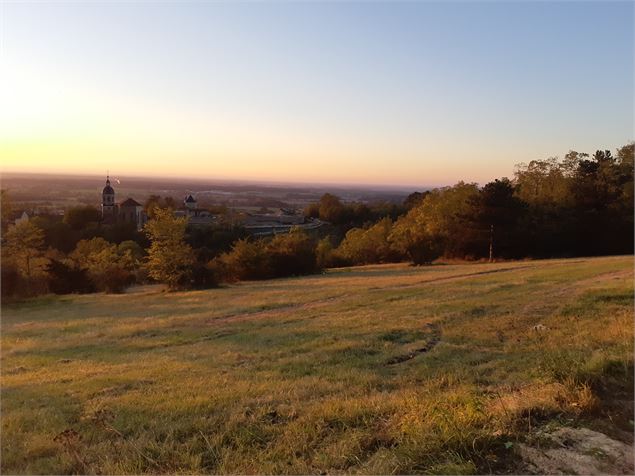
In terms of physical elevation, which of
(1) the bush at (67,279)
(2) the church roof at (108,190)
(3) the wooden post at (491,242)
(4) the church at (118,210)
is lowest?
(1) the bush at (67,279)

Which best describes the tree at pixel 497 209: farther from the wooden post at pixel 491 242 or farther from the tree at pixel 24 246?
the tree at pixel 24 246

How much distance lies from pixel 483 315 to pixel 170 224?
2505 centimetres

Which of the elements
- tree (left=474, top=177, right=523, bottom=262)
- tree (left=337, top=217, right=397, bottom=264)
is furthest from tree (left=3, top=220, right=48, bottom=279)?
tree (left=474, top=177, right=523, bottom=262)

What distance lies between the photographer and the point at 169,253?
1302 inches

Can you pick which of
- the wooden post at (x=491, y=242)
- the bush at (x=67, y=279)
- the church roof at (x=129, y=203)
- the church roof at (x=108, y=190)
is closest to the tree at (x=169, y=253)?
the bush at (x=67, y=279)

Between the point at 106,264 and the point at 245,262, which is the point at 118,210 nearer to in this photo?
the point at 106,264

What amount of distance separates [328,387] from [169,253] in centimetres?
2797

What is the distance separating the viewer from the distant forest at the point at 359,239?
111 ft

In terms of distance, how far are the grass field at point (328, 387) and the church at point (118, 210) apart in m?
34.7

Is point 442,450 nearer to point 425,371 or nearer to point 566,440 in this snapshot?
point 566,440

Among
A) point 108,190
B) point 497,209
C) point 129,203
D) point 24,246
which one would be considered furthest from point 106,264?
point 497,209

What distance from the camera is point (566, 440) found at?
4.11m

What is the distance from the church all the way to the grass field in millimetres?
34654

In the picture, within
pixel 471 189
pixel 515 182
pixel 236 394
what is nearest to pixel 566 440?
pixel 236 394
